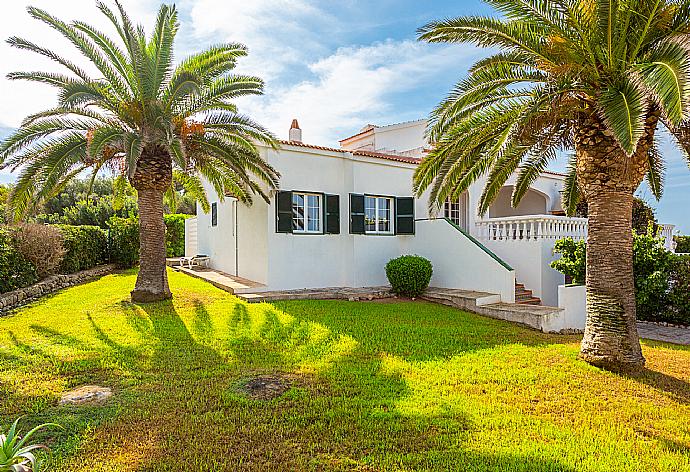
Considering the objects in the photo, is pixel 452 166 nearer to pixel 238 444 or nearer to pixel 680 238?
pixel 238 444

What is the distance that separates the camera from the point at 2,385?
20.6 ft

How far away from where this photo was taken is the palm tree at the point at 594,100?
6.65 metres

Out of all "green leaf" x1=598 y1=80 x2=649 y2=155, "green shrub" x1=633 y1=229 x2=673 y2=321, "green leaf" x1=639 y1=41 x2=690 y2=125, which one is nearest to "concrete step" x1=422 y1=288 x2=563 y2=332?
"green shrub" x1=633 y1=229 x2=673 y2=321

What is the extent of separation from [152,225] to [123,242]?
35.7ft

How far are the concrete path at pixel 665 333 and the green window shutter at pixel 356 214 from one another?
8.56 metres

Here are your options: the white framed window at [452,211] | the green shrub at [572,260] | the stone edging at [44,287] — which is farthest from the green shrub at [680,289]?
the stone edging at [44,287]

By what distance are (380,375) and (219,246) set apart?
1401 centimetres

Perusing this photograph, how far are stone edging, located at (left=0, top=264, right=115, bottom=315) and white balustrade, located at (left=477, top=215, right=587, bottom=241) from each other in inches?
572

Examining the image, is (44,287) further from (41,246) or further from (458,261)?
(458,261)

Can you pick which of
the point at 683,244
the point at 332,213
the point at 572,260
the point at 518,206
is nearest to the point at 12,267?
the point at 332,213

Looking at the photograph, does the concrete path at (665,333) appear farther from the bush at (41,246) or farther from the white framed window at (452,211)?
the bush at (41,246)

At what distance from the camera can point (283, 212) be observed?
47.2ft

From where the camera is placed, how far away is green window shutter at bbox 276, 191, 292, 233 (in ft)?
47.0

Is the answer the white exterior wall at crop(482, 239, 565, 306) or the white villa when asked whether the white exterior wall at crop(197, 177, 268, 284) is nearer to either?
the white villa
